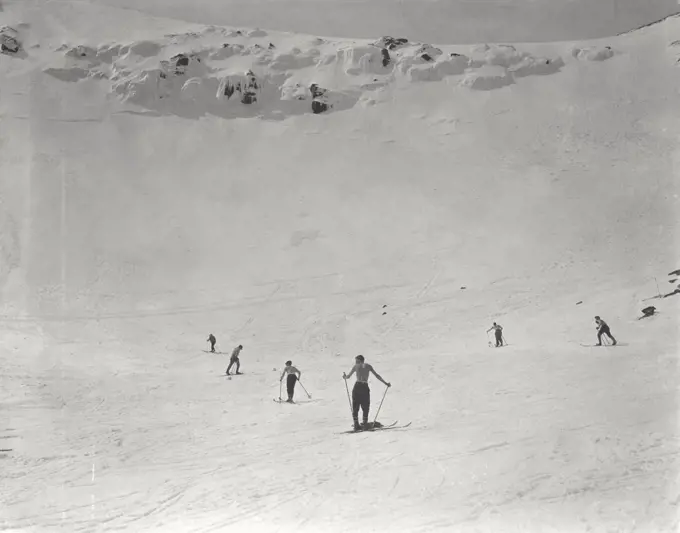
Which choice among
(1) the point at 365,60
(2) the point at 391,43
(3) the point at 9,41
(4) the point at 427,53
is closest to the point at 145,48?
(3) the point at 9,41

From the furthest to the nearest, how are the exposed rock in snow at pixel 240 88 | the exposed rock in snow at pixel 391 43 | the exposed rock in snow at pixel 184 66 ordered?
the exposed rock in snow at pixel 184 66, the exposed rock in snow at pixel 391 43, the exposed rock in snow at pixel 240 88

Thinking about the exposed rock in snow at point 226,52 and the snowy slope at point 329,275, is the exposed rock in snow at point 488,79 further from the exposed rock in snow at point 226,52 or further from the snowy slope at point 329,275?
the exposed rock in snow at point 226,52

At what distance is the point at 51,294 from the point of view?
104 feet

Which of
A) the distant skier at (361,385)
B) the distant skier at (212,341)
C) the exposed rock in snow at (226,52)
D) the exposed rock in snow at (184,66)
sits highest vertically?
the exposed rock in snow at (226,52)

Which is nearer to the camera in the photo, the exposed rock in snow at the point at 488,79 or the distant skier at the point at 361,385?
the distant skier at the point at 361,385

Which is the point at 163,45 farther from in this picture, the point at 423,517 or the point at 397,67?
the point at 423,517

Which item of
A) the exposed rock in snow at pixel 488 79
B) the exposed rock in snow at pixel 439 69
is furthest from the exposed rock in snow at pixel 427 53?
the exposed rock in snow at pixel 488 79

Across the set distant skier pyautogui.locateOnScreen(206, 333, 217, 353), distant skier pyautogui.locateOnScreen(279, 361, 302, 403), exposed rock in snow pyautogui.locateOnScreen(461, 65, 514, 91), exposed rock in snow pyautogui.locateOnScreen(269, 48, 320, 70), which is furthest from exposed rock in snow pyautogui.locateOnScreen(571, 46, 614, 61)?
distant skier pyautogui.locateOnScreen(279, 361, 302, 403)

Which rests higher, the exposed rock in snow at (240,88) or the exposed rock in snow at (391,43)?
the exposed rock in snow at (391,43)

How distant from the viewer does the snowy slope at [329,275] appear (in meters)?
10.9

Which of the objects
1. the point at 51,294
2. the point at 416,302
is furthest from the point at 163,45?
the point at 416,302

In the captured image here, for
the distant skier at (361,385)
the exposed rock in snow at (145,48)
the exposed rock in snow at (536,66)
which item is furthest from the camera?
the exposed rock in snow at (145,48)

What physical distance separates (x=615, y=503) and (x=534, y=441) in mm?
2293

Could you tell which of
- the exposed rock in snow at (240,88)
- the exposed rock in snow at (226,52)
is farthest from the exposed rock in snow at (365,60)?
the exposed rock in snow at (226,52)
